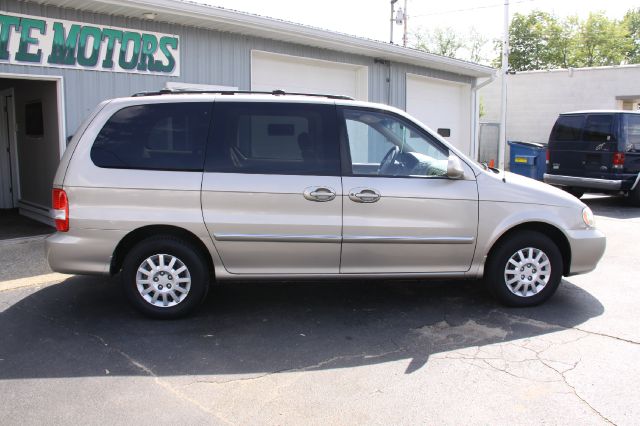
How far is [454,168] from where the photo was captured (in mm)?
4801

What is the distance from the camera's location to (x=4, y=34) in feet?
23.1

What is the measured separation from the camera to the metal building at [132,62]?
24.5 ft

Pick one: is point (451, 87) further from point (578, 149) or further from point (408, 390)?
point (408, 390)

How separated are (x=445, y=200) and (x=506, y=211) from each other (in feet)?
1.88

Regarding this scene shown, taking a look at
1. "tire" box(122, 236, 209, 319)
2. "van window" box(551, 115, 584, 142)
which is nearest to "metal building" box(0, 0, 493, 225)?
"van window" box(551, 115, 584, 142)

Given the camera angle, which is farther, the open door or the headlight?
the open door

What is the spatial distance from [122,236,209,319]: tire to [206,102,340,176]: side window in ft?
2.50

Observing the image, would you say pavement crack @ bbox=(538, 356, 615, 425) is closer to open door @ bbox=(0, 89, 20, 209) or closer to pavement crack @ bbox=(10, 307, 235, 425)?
pavement crack @ bbox=(10, 307, 235, 425)

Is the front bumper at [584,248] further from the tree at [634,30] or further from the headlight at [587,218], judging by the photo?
the tree at [634,30]

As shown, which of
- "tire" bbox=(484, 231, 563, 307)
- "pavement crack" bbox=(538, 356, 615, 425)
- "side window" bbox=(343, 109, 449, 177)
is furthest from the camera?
"tire" bbox=(484, 231, 563, 307)

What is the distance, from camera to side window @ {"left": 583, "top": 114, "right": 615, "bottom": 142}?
38.1 ft

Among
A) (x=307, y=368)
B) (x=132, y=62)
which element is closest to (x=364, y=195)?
(x=307, y=368)

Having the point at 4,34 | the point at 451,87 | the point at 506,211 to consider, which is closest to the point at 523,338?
the point at 506,211

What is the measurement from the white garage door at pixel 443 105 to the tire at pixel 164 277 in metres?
9.69
